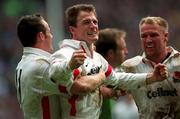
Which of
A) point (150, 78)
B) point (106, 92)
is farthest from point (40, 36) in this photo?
point (150, 78)

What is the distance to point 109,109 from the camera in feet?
22.0

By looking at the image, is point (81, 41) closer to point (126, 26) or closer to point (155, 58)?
point (155, 58)

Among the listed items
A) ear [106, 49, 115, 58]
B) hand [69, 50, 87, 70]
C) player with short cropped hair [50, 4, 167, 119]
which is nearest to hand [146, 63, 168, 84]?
player with short cropped hair [50, 4, 167, 119]

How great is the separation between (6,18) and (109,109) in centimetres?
783

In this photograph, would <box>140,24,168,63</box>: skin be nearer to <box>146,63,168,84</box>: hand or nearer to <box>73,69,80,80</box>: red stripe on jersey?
<box>146,63,168,84</box>: hand

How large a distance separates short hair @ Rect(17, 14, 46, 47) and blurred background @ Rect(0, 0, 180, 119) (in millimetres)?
6575

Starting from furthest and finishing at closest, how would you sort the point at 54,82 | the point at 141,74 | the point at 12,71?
the point at 12,71 → the point at 141,74 → the point at 54,82

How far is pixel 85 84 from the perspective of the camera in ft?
19.6

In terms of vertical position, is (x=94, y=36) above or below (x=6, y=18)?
above

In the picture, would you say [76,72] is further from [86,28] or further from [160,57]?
[160,57]

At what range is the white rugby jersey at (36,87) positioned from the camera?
6.16 meters

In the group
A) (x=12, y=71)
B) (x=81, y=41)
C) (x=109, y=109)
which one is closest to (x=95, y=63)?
(x=81, y=41)

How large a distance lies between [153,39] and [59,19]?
263 inches

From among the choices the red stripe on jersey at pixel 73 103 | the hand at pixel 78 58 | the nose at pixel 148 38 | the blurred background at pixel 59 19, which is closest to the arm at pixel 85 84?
the red stripe on jersey at pixel 73 103
